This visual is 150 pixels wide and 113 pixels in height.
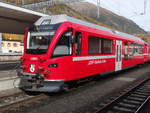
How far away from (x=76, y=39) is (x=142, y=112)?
4205mm

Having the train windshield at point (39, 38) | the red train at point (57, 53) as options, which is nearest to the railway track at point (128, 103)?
the red train at point (57, 53)

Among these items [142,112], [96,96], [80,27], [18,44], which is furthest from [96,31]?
[18,44]

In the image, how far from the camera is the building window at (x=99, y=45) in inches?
408

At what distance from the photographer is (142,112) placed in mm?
6848

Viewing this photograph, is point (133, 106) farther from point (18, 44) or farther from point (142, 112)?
point (18, 44)

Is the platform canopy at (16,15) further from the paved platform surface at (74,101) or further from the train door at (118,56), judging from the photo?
the paved platform surface at (74,101)

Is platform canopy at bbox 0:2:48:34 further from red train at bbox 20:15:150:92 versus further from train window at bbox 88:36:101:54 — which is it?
train window at bbox 88:36:101:54

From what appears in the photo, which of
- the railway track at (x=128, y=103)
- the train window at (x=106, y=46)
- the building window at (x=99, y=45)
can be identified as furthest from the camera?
the train window at (x=106, y=46)

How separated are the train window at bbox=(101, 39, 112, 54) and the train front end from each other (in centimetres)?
414

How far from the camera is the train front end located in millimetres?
7891

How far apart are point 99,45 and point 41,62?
14.4 feet

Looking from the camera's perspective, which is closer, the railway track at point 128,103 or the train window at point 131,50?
the railway track at point 128,103

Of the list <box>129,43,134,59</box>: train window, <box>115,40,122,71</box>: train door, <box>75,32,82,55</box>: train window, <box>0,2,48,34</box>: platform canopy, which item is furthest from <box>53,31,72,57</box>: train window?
<box>129,43,134,59</box>: train window

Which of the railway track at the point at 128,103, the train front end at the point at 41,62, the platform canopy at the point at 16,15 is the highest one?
the platform canopy at the point at 16,15
